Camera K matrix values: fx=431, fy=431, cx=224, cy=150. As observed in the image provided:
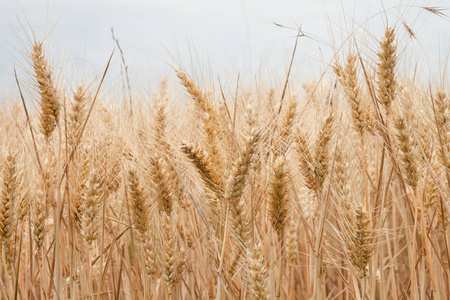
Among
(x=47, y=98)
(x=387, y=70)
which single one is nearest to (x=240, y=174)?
(x=387, y=70)

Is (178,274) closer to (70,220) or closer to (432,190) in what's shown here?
(70,220)

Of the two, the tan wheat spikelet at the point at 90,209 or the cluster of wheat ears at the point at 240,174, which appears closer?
the cluster of wheat ears at the point at 240,174

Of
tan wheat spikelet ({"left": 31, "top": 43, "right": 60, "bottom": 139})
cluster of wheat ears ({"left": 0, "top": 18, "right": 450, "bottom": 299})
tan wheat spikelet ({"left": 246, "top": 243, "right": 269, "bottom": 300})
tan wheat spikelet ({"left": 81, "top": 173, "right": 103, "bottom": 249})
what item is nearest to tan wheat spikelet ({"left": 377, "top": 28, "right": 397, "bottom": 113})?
cluster of wheat ears ({"left": 0, "top": 18, "right": 450, "bottom": 299})

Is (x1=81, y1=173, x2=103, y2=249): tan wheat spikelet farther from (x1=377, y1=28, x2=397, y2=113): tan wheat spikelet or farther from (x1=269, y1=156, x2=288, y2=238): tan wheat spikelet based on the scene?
(x1=377, y1=28, x2=397, y2=113): tan wheat spikelet

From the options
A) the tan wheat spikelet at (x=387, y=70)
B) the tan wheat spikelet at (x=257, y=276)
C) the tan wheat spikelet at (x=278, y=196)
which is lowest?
the tan wheat spikelet at (x=257, y=276)

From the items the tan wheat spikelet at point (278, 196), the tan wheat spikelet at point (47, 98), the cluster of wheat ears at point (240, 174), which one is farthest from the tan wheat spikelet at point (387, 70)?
the tan wheat spikelet at point (47, 98)

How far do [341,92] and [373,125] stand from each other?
23 centimetres

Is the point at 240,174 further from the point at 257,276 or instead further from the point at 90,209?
the point at 90,209

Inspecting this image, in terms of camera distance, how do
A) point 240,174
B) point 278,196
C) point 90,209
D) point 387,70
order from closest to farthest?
point 240,174
point 278,196
point 90,209
point 387,70

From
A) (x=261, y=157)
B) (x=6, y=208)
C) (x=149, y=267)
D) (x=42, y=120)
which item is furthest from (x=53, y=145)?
(x=261, y=157)

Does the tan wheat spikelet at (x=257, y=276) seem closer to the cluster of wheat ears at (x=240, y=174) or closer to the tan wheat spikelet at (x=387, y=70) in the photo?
the cluster of wheat ears at (x=240, y=174)

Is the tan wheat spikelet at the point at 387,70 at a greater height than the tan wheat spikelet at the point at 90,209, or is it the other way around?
the tan wheat spikelet at the point at 387,70

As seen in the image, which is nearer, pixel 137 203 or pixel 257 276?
pixel 257 276

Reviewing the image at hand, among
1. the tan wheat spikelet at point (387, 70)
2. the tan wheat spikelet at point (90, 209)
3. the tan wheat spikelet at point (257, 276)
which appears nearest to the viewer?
the tan wheat spikelet at point (257, 276)
